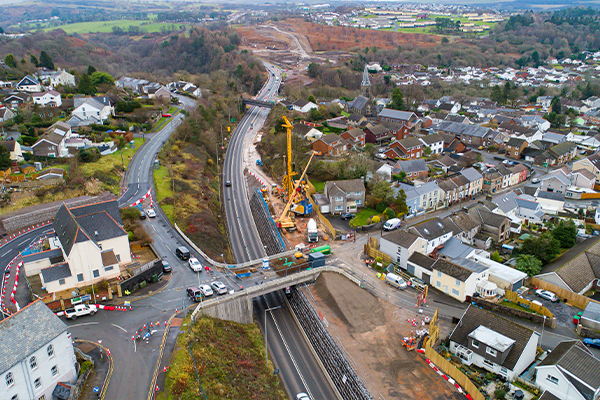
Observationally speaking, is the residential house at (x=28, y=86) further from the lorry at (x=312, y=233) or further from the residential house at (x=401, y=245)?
the residential house at (x=401, y=245)

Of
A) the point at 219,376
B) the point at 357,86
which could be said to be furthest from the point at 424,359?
the point at 357,86

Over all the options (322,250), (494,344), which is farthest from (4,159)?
(494,344)

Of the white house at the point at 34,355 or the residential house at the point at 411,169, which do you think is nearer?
the white house at the point at 34,355

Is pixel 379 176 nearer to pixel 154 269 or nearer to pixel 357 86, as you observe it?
pixel 154 269

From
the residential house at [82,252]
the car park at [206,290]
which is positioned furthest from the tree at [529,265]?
the residential house at [82,252]

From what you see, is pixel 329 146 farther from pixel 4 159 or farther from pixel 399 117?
pixel 4 159

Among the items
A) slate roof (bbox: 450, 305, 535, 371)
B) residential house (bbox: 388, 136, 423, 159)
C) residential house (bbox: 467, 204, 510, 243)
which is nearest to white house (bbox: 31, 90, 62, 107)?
residential house (bbox: 388, 136, 423, 159)
